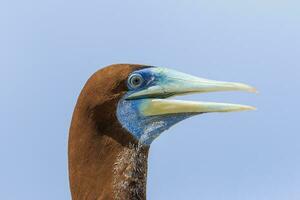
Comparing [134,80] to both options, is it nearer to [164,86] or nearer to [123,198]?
[164,86]

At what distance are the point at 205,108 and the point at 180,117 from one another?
354 millimetres

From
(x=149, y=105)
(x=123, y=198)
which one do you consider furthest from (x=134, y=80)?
(x=123, y=198)

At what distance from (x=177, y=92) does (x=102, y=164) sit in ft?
4.69

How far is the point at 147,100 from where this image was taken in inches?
707

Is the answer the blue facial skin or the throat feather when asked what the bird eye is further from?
the throat feather

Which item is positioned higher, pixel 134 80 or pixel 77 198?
pixel 134 80

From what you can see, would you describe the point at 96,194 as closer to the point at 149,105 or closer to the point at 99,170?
the point at 99,170

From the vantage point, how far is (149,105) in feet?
58.6

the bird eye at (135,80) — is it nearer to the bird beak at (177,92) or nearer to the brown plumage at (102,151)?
the bird beak at (177,92)

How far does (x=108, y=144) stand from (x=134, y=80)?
964mm

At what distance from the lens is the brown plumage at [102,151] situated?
17.4 meters

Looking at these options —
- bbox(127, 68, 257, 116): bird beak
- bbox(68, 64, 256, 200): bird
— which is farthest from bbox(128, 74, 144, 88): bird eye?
bbox(127, 68, 257, 116): bird beak

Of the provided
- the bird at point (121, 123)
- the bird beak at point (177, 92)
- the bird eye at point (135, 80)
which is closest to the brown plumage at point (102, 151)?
the bird at point (121, 123)

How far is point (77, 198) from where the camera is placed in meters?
17.5
